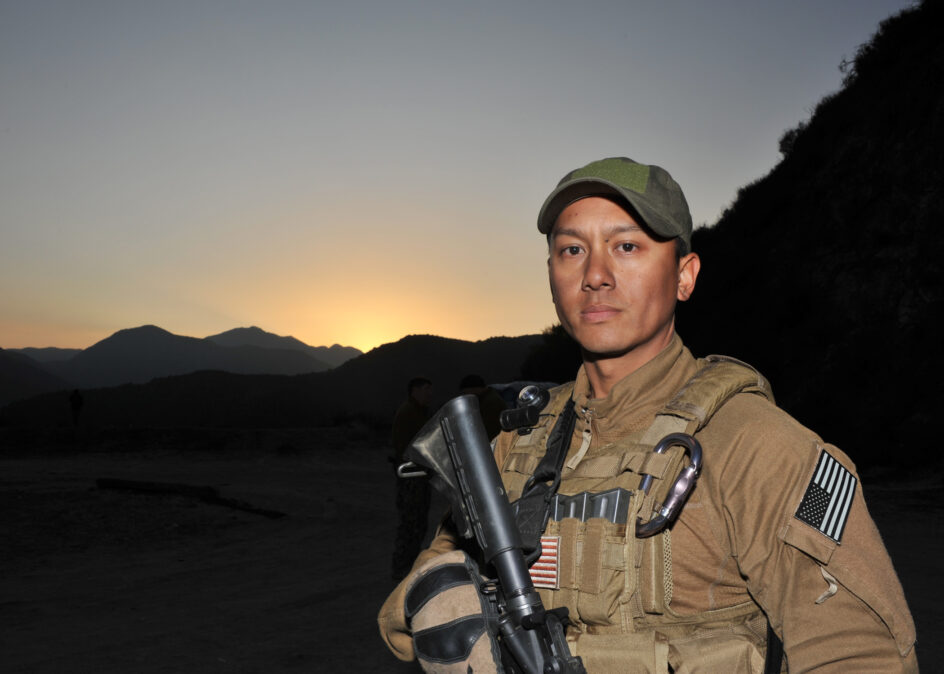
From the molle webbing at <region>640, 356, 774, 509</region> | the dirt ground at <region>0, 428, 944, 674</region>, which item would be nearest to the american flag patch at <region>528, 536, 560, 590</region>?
the molle webbing at <region>640, 356, 774, 509</region>

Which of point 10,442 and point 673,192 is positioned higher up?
point 673,192

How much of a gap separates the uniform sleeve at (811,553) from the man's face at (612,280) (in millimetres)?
410

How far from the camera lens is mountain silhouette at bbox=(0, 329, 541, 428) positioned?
65.2 metres

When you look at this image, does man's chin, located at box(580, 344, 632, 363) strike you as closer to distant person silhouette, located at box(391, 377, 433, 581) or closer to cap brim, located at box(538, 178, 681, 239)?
cap brim, located at box(538, 178, 681, 239)

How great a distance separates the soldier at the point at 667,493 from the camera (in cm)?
143

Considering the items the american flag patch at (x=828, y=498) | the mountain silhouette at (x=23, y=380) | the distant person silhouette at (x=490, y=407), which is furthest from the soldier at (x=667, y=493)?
the mountain silhouette at (x=23, y=380)

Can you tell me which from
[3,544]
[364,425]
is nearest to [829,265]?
[364,425]

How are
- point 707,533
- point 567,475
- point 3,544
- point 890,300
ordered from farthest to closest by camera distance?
point 890,300 < point 3,544 < point 567,475 < point 707,533

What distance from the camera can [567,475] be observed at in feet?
6.31

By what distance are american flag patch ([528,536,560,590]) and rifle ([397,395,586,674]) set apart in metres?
0.06

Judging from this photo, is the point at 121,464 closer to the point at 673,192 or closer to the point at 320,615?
the point at 320,615

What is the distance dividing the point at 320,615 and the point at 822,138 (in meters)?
21.1

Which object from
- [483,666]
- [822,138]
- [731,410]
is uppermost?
[822,138]

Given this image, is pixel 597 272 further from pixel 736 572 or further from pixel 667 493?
pixel 736 572
